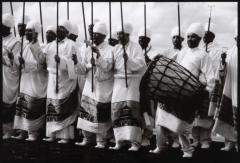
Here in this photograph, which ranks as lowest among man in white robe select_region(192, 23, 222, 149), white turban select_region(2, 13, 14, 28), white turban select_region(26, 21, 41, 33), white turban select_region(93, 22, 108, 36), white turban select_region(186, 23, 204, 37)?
man in white robe select_region(192, 23, 222, 149)

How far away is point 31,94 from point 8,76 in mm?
588

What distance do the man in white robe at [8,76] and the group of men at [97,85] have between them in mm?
18

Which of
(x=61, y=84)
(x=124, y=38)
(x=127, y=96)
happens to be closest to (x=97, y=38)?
(x=124, y=38)

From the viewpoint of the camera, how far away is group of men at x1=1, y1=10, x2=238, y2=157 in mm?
7680

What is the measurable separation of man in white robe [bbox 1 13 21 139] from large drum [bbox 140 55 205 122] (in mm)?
2953

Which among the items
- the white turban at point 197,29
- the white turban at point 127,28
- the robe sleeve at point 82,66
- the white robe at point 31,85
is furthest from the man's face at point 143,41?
the white robe at point 31,85

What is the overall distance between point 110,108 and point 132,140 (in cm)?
72

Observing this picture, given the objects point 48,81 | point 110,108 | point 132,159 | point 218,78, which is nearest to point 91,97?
point 110,108

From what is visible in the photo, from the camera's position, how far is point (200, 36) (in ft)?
25.7

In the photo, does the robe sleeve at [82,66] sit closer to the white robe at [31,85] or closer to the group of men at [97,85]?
the group of men at [97,85]

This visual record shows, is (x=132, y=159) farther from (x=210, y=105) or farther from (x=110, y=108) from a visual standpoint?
(x=210, y=105)

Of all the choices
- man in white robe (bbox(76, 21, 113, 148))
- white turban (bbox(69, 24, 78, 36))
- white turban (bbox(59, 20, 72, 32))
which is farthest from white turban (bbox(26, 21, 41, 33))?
man in white robe (bbox(76, 21, 113, 148))

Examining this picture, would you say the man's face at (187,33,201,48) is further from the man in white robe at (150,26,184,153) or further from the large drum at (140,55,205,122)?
the large drum at (140,55,205,122)

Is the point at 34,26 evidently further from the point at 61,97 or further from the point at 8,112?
the point at 8,112
